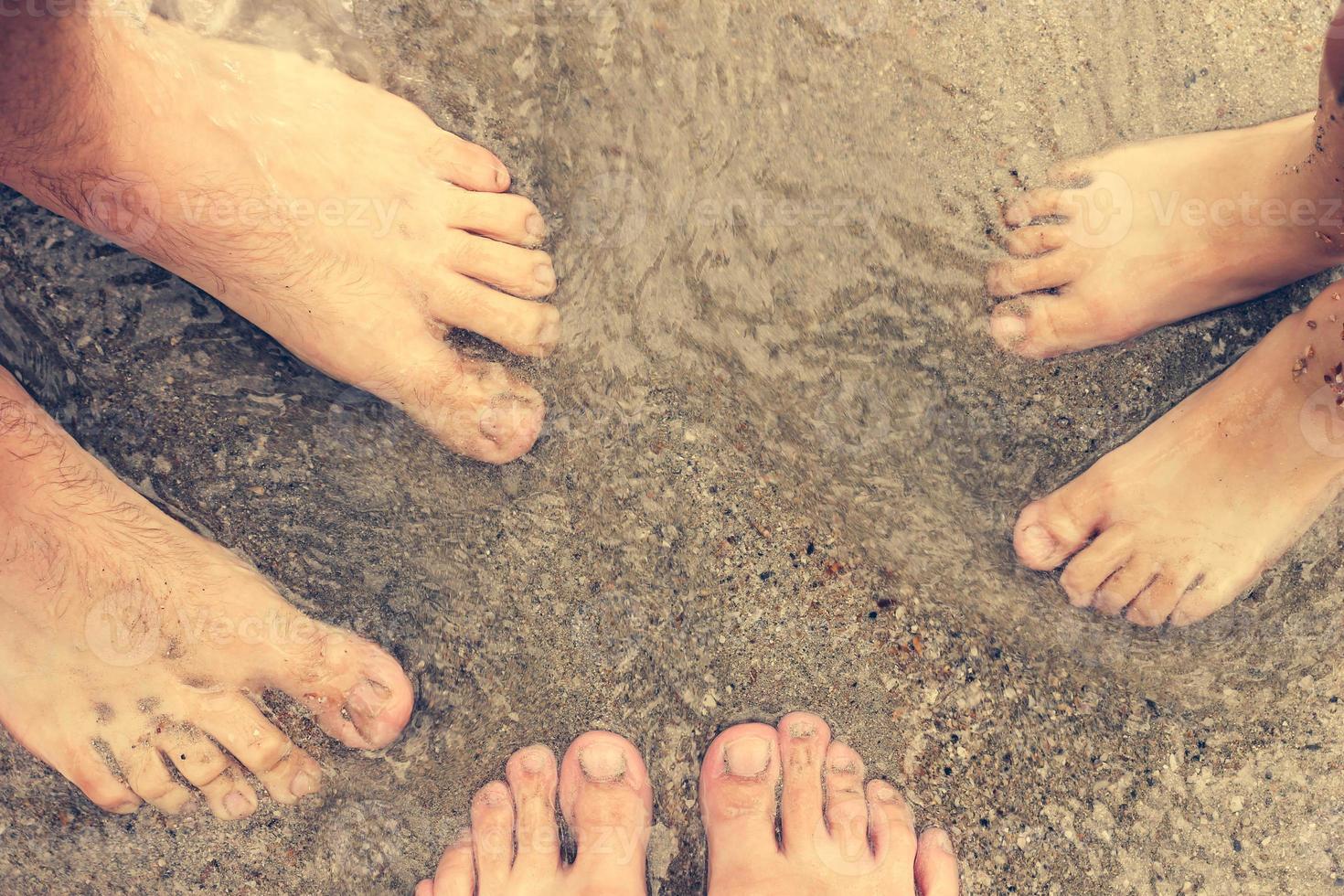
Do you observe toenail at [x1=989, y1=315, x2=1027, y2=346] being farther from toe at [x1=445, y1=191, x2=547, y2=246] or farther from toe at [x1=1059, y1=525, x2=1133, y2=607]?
toe at [x1=445, y1=191, x2=547, y2=246]

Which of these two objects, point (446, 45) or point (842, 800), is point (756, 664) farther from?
point (446, 45)

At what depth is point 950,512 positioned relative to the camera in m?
1.68

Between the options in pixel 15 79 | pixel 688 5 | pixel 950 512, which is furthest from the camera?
pixel 950 512

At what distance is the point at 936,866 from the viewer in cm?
165

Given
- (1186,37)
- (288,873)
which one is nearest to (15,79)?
(288,873)

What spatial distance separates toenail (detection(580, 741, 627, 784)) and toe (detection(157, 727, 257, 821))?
0.69 m

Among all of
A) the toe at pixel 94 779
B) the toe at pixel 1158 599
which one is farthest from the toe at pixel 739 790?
the toe at pixel 94 779

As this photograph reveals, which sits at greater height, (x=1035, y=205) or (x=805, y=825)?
(x=1035, y=205)

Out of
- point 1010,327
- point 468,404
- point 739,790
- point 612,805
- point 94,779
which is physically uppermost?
point 1010,327

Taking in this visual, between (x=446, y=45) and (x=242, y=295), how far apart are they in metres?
0.62

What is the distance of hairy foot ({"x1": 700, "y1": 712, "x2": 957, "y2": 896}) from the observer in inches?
65.4

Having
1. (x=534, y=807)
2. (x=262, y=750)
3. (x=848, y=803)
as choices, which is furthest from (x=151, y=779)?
(x=848, y=803)

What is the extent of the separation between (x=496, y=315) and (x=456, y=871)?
114 centimetres

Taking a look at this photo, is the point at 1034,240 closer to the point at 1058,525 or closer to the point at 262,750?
the point at 1058,525
